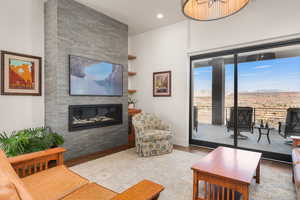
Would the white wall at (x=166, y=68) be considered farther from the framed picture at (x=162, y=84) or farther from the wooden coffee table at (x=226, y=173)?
the wooden coffee table at (x=226, y=173)

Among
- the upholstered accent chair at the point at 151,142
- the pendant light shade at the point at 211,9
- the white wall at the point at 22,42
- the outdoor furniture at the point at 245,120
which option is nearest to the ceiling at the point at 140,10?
the white wall at the point at 22,42

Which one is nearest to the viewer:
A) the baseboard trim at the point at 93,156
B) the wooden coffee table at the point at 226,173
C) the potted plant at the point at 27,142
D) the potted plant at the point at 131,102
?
the wooden coffee table at the point at 226,173

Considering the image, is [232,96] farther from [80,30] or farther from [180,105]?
[80,30]

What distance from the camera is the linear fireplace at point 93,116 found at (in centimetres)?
317

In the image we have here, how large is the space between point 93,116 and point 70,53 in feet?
4.47

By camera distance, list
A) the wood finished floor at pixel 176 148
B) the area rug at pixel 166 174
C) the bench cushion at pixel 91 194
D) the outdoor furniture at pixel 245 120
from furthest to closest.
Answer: the outdoor furniture at pixel 245 120 < the wood finished floor at pixel 176 148 < the area rug at pixel 166 174 < the bench cushion at pixel 91 194

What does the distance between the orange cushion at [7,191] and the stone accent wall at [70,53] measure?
2617 millimetres

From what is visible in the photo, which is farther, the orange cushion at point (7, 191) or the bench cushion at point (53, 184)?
the bench cushion at point (53, 184)

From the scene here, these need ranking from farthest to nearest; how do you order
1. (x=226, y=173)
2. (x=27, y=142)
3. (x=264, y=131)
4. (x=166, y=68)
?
(x=166, y=68) < (x=264, y=131) < (x=27, y=142) < (x=226, y=173)

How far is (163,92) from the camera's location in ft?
14.3

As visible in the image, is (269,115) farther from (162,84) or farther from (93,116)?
(93,116)

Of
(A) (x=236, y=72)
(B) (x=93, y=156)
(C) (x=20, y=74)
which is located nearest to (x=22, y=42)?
(C) (x=20, y=74)

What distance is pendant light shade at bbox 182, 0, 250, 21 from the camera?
71.1 inches

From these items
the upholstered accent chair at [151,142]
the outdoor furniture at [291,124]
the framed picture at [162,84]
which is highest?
the framed picture at [162,84]
